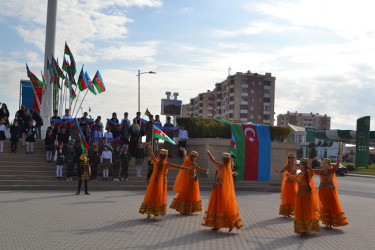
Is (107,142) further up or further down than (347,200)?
further up

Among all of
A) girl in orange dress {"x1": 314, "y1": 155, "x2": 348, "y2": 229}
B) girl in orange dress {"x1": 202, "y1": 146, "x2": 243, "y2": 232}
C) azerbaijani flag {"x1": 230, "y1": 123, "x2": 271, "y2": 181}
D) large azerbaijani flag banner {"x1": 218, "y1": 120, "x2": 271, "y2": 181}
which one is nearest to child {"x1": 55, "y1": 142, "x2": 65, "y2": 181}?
large azerbaijani flag banner {"x1": 218, "y1": 120, "x2": 271, "y2": 181}

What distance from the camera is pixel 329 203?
1133 centimetres

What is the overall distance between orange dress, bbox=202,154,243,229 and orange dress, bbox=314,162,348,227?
8.22 ft

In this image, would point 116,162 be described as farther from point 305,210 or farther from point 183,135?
point 305,210

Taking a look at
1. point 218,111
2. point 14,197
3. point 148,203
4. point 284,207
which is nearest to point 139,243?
point 148,203

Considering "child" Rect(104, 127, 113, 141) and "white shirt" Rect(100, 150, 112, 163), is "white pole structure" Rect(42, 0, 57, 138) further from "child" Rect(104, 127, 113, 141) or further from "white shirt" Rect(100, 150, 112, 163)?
"white shirt" Rect(100, 150, 112, 163)

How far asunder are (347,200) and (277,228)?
8.92 m

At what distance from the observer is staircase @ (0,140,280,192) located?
17.7 metres

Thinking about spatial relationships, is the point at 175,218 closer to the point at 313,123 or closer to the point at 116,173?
the point at 116,173

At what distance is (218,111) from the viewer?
4776 inches

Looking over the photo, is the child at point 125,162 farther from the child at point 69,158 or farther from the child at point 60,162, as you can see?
the child at point 60,162

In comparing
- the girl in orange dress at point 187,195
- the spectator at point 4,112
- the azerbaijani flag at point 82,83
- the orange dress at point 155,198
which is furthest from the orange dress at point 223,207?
the azerbaijani flag at point 82,83

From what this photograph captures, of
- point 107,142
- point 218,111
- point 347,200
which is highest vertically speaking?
point 218,111

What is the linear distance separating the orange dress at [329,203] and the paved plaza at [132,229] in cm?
29
